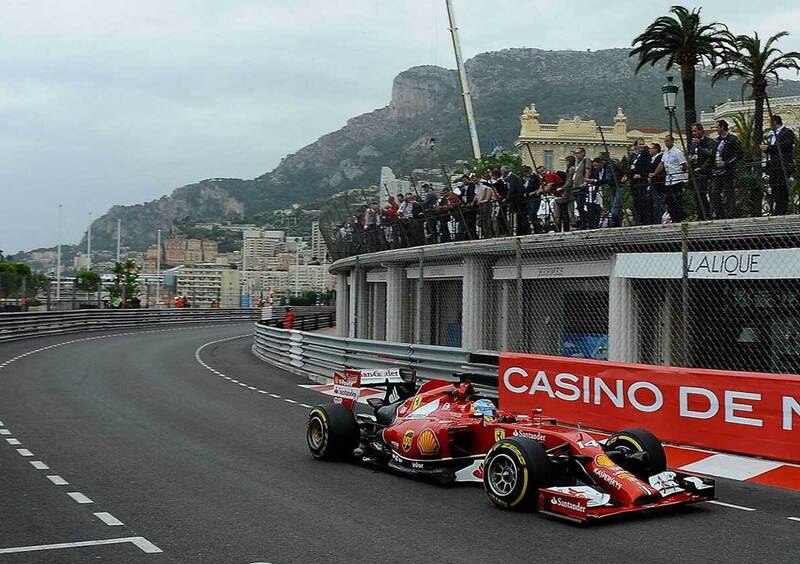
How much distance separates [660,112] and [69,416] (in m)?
129

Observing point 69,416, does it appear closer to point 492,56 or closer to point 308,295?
point 308,295

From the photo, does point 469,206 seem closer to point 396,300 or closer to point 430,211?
point 430,211

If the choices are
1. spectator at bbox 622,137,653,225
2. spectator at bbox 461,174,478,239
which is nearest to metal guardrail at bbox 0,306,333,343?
spectator at bbox 461,174,478,239

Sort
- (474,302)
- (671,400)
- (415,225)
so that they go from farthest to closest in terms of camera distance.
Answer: (415,225) → (474,302) → (671,400)

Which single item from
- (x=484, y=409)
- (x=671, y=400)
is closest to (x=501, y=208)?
(x=671, y=400)

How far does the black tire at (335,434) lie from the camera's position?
1037 centimetres

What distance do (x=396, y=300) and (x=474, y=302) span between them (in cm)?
446

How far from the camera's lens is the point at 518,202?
55.5 feet

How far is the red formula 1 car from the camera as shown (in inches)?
299

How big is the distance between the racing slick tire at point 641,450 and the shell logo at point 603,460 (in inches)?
13.9

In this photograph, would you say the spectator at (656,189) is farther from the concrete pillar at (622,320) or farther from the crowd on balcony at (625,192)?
the concrete pillar at (622,320)

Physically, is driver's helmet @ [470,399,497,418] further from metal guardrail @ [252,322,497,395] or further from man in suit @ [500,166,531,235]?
man in suit @ [500,166,531,235]

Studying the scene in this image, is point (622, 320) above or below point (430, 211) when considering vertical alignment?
below

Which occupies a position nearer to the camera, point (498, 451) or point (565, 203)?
point (498, 451)
